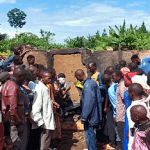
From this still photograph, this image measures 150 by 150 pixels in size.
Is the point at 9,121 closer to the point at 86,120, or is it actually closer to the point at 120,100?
the point at 86,120

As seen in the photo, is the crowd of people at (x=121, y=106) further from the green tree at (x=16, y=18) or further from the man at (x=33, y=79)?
the green tree at (x=16, y=18)

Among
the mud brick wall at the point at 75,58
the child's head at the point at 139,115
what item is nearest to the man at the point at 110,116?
the child's head at the point at 139,115

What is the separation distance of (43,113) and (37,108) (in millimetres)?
169

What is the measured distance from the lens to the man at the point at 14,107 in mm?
3928

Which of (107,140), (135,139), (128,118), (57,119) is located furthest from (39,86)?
(107,140)

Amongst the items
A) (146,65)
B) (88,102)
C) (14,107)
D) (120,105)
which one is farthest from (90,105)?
(146,65)

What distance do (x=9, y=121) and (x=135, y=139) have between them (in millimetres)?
1792

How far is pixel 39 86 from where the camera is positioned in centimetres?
463

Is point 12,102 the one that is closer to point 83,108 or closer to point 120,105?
point 83,108

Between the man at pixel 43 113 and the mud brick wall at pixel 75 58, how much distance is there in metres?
4.05

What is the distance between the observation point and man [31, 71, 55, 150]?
178 inches

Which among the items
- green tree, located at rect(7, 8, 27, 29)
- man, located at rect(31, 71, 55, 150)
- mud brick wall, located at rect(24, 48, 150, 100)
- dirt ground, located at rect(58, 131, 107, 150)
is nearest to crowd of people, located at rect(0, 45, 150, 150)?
man, located at rect(31, 71, 55, 150)

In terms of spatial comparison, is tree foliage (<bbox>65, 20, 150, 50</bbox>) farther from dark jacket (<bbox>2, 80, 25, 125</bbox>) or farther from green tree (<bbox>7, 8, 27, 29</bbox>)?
green tree (<bbox>7, 8, 27, 29</bbox>)

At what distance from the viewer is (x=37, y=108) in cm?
451
